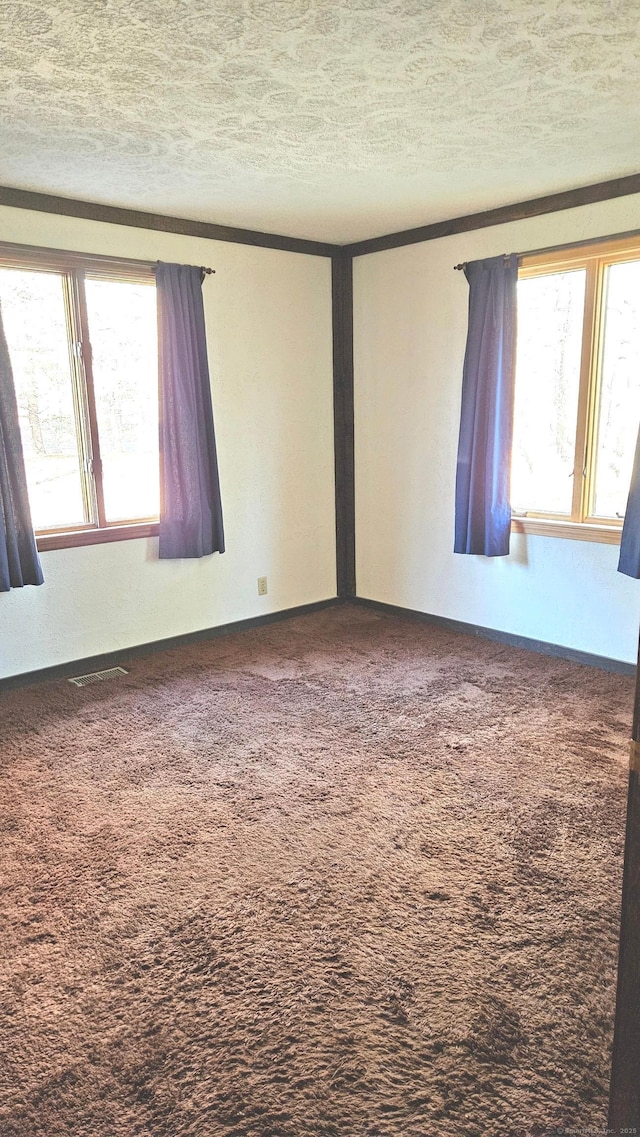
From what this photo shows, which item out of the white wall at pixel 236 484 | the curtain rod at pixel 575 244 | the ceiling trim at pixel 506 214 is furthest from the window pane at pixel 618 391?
the white wall at pixel 236 484

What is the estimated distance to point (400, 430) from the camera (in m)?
4.93

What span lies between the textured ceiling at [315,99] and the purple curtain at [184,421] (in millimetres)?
503

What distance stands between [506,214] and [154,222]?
1944mm

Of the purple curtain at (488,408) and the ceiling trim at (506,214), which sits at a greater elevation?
the ceiling trim at (506,214)

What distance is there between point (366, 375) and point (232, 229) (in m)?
1.27

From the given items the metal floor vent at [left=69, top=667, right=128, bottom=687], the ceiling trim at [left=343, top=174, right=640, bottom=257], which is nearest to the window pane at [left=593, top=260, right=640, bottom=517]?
the ceiling trim at [left=343, top=174, right=640, bottom=257]

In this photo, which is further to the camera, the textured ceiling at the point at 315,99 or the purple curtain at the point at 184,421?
the purple curtain at the point at 184,421

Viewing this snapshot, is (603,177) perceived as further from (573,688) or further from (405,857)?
(405,857)

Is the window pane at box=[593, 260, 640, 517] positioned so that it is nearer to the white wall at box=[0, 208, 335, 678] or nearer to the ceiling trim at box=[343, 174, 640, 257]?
the ceiling trim at box=[343, 174, 640, 257]

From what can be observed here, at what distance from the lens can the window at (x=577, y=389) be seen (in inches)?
148

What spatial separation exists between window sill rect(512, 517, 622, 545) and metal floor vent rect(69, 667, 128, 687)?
7.93 feet

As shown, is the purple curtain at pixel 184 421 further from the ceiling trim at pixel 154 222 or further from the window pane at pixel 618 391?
the window pane at pixel 618 391

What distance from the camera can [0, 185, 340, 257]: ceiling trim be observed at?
364cm

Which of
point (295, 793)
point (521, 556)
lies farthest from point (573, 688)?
point (295, 793)
